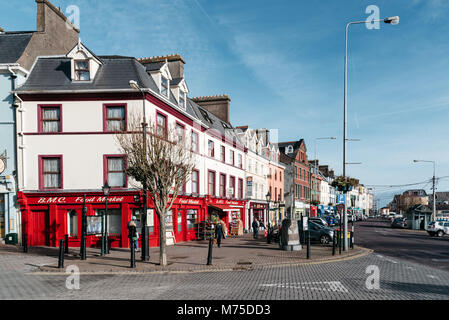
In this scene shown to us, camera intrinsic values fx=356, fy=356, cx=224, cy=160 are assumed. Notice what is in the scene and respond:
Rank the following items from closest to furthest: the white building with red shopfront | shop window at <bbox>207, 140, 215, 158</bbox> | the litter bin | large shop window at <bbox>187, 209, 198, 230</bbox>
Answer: the litter bin, the white building with red shopfront, large shop window at <bbox>187, 209, 198, 230</bbox>, shop window at <bbox>207, 140, 215, 158</bbox>

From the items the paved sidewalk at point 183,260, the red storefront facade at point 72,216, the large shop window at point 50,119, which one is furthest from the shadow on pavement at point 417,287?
the large shop window at point 50,119

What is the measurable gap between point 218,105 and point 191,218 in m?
15.9

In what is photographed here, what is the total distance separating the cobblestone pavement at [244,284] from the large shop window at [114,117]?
8683 millimetres

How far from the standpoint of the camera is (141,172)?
46.5 feet

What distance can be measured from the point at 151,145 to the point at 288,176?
41.4m

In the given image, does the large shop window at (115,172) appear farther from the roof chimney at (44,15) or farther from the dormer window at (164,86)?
the roof chimney at (44,15)

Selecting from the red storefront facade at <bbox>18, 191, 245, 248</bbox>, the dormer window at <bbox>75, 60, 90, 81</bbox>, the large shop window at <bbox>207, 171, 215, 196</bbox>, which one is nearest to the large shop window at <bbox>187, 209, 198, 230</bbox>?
the large shop window at <bbox>207, 171, 215, 196</bbox>

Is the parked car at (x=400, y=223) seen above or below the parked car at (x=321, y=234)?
below

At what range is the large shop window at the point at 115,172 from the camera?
800 inches

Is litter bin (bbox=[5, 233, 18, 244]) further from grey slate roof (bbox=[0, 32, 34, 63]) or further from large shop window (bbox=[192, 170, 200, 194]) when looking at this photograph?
large shop window (bbox=[192, 170, 200, 194])

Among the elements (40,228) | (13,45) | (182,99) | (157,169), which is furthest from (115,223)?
(13,45)

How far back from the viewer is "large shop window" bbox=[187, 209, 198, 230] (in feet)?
85.5

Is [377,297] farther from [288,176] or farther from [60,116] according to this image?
[288,176]

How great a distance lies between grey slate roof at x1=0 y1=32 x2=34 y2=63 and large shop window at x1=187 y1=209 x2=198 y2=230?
14.8 m
